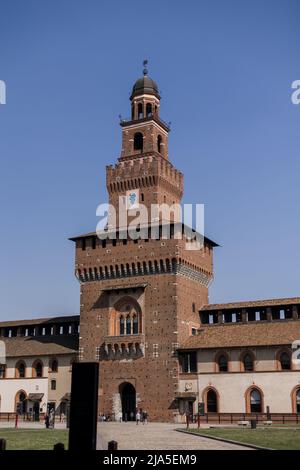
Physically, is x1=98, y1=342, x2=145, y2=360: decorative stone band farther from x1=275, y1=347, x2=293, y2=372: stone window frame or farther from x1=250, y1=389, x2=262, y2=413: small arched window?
x1=275, y1=347, x2=293, y2=372: stone window frame

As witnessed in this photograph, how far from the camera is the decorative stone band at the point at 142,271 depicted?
5844 cm

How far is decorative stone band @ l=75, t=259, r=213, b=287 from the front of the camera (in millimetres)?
58438

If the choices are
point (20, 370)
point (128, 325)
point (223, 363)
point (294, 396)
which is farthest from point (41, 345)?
point (294, 396)

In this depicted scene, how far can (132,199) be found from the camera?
6438 cm

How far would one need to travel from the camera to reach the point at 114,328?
60125 mm

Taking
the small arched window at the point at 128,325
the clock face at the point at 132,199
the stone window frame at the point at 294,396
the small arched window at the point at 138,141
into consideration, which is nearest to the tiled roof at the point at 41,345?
the small arched window at the point at 128,325

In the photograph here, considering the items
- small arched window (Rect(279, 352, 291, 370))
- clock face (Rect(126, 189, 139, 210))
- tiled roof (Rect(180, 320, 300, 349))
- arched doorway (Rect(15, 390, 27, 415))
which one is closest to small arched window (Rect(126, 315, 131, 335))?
tiled roof (Rect(180, 320, 300, 349))

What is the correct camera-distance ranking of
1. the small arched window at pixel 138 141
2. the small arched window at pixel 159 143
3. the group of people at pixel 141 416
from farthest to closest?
the small arched window at pixel 159 143 → the small arched window at pixel 138 141 → the group of people at pixel 141 416

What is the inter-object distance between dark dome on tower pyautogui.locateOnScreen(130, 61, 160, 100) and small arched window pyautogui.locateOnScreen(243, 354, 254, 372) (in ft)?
98.1

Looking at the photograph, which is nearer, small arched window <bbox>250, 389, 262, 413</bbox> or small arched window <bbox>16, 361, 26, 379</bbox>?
small arched window <bbox>250, 389, 262, 413</bbox>

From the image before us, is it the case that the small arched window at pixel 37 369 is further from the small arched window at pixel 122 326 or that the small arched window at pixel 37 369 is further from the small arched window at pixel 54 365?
the small arched window at pixel 122 326

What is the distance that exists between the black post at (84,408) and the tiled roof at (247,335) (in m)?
37.9

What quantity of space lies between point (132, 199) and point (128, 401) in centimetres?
2012
